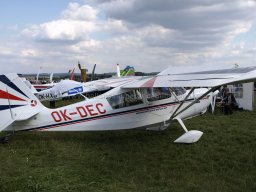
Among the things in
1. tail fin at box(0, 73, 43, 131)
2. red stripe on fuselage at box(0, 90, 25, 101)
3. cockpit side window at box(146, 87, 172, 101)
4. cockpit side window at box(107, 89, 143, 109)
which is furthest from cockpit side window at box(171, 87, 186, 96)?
red stripe on fuselage at box(0, 90, 25, 101)

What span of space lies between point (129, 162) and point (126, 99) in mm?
2055

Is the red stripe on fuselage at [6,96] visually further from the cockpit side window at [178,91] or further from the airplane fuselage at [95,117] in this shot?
the cockpit side window at [178,91]

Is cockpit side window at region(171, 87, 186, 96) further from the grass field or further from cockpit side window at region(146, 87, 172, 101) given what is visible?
the grass field

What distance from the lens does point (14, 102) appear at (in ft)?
23.8

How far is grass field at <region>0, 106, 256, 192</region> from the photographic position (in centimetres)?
475

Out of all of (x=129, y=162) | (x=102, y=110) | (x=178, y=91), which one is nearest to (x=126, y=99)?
(x=102, y=110)

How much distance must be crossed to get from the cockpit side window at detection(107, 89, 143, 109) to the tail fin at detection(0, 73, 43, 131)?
1761 mm

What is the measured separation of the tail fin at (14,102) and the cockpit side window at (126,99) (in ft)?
5.78

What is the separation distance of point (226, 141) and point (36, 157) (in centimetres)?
443

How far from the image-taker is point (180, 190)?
457cm

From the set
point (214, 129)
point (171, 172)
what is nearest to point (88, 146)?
point (171, 172)

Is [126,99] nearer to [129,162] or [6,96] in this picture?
[129,162]

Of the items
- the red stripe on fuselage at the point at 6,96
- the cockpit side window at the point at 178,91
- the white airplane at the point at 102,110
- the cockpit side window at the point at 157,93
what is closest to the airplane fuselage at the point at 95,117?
the white airplane at the point at 102,110

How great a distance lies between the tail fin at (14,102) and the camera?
706 cm
